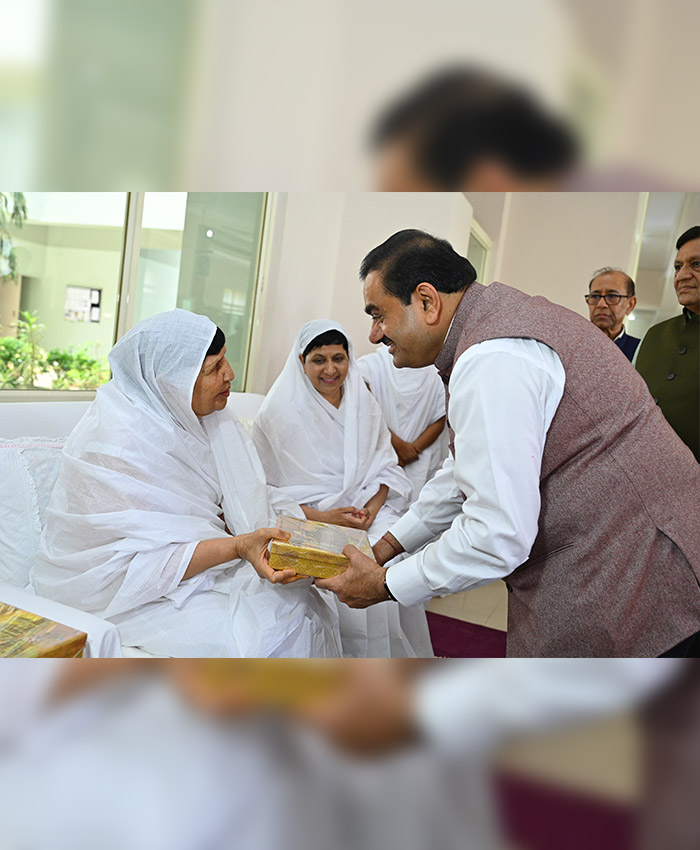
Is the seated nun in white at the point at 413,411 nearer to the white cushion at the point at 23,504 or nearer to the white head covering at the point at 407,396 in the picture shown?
the white head covering at the point at 407,396

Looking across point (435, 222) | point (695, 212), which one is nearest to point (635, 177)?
point (435, 222)

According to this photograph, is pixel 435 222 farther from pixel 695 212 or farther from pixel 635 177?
pixel 635 177

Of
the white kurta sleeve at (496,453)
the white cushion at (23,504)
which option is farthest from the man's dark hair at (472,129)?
the white cushion at (23,504)

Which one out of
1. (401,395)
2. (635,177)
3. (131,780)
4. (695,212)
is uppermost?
(695,212)

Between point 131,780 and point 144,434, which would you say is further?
point 144,434

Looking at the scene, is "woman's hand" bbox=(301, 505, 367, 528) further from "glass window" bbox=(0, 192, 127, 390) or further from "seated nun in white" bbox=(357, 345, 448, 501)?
"glass window" bbox=(0, 192, 127, 390)

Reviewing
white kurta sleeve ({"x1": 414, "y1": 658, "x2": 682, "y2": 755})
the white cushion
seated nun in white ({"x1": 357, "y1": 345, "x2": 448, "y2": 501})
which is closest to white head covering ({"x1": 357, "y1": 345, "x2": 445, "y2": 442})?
seated nun in white ({"x1": 357, "y1": 345, "x2": 448, "y2": 501})

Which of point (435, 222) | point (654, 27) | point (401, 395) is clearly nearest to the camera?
point (654, 27)
